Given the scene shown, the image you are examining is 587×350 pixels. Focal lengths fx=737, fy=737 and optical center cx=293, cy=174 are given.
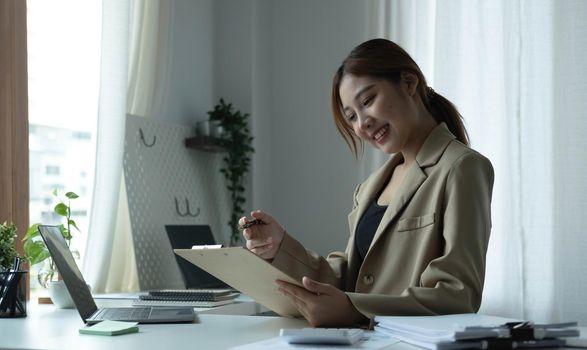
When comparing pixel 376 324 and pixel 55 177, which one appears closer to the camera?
pixel 376 324

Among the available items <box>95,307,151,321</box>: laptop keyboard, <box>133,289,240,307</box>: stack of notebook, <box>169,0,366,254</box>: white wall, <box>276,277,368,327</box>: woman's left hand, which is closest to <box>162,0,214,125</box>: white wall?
<box>169,0,366,254</box>: white wall

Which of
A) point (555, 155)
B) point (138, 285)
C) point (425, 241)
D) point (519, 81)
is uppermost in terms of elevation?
point (519, 81)

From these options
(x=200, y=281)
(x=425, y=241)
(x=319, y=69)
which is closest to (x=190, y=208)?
(x=200, y=281)

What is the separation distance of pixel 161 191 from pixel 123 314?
1408mm

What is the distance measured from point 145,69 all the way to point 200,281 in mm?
930

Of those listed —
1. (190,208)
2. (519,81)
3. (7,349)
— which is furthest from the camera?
(190,208)

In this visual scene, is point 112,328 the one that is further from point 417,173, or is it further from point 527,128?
point 527,128

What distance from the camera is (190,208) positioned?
3252 millimetres

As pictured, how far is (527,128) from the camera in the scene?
3.03m

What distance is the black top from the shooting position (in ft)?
5.90

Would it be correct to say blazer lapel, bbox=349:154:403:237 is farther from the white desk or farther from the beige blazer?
the white desk

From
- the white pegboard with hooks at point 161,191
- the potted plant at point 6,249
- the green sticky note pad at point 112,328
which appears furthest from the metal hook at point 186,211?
the green sticky note pad at point 112,328

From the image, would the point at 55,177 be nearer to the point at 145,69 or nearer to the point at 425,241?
the point at 145,69

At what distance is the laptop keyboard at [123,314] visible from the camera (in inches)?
63.1
